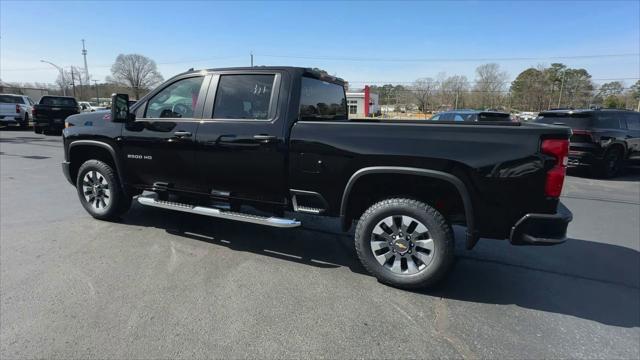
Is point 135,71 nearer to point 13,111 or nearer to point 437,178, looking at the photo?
point 13,111

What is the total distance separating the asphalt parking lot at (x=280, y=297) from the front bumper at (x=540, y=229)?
61 centimetres

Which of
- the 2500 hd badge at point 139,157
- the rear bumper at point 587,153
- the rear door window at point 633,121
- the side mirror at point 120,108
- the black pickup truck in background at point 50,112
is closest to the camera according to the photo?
the side mirror at point 120,108

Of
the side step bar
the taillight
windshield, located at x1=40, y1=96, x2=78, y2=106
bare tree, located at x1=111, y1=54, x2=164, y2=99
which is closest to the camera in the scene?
the taillight

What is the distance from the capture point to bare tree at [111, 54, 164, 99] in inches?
3765

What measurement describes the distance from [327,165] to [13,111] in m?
22.5

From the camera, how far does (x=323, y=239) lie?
4.75 metres

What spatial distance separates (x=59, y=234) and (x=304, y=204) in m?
3.17

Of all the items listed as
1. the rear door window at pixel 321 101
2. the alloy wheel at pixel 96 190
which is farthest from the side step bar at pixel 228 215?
the rear door window at pixel 321 101

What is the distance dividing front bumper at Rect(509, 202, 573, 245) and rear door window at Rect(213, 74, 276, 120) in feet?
8.47

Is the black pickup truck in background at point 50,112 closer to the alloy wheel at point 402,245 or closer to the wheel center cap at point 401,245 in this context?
the alloy wheel at point 402,245

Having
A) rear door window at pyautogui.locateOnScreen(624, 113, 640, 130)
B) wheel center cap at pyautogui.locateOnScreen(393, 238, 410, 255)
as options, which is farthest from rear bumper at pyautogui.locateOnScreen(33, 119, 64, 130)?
rear door window at pyautogui.locateOnScreen(624, 113, 640, 130)

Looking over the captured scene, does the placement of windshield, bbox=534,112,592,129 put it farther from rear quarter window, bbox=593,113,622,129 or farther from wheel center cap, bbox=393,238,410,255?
wheel center cap, bbox=393,238,410,255

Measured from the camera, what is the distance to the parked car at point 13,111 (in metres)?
19.0

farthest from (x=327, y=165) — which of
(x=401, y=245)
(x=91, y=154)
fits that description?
(x=91, y=154)
